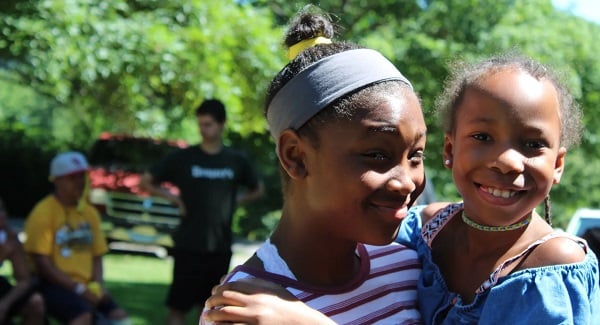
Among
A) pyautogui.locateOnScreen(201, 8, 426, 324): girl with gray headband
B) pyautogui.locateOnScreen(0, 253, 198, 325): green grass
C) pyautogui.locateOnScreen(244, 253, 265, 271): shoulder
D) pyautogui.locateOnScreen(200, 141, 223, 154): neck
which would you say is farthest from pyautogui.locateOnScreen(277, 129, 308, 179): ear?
pyautogui.locateOnScreen(0, 253, 198, 325): green grass

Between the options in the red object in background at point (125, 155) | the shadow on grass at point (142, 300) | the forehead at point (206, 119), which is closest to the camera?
the forehead at point (206, 119)

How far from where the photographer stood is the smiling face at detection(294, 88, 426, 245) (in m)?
1.72

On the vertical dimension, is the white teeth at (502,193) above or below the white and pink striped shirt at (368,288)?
above

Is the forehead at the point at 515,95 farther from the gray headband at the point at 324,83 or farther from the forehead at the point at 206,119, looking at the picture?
the forehead at the point at 206,119

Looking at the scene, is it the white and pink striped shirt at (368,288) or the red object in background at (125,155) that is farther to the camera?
the red object in background at (125,155)

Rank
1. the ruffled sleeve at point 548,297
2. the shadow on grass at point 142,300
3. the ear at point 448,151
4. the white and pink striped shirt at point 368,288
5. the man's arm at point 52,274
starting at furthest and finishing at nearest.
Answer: the shadow on grass at point 142,300 → the man's arm at point 52,274 → the ear at point 448,151 → the white and pink striped shirt at point 368,288 → the ruffled sleeve at point 548,297

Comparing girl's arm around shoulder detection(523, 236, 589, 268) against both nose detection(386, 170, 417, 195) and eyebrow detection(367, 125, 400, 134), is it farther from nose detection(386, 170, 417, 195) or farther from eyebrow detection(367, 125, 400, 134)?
eyebrow detection(367, 125, 400, 134)

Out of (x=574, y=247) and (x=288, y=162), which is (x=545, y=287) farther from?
(x=288, y=162)

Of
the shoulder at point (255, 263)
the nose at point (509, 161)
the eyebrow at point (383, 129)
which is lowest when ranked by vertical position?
the shoulder at point (255, 263)

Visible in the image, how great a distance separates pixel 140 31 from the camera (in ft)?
24.4

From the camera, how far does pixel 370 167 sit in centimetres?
172

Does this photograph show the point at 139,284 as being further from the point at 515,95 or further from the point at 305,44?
the point at 515,95

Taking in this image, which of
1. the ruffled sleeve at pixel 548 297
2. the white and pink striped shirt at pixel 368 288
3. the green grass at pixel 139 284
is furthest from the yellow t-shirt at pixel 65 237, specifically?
the ruffled sleeve at pixel 548 297

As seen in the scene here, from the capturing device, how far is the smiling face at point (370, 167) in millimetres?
1724
